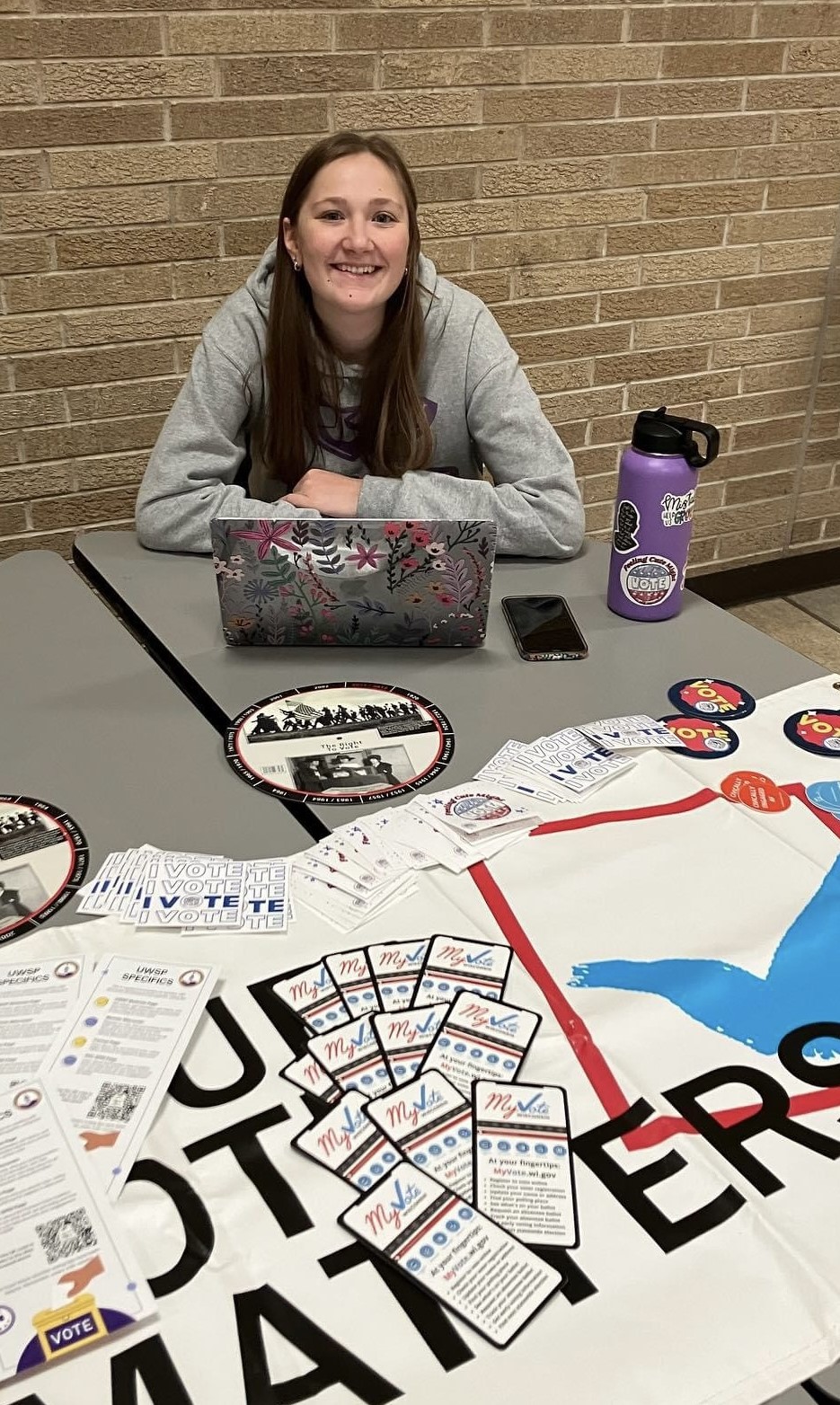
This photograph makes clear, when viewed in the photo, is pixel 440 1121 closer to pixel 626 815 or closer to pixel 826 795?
pixel 626 815

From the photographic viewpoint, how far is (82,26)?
6.64 feet

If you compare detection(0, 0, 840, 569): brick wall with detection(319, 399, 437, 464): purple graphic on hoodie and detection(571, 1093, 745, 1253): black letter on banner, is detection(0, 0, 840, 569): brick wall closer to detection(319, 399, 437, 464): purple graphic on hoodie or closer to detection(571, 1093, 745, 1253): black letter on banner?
detection(319, 399, 437, 464): purple graphic on hoodie

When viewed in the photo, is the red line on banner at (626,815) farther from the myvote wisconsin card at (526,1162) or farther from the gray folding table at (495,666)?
the myvote wisconsin card at (526,1162)

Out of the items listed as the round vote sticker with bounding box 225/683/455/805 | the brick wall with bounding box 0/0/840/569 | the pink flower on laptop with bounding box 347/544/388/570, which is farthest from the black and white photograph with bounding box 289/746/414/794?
the brick wall with bounding box 0/0/840/569

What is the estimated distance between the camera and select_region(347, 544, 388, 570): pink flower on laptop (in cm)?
132

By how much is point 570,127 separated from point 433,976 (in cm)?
222

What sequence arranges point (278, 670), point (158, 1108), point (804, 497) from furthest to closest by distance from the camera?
1. point (804, 497)
2. point (278, 670)
3. point (158, 1108)

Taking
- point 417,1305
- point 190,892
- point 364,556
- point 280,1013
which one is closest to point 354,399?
point 364,556

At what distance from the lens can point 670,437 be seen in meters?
1.35

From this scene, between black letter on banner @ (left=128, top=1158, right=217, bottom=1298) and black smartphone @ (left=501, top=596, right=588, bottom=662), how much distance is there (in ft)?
2.55

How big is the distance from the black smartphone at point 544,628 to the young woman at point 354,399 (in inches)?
5.6

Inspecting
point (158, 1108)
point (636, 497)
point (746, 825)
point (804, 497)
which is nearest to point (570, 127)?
point (804, 497)

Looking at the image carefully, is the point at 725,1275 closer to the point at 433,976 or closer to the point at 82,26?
the point at 433,976

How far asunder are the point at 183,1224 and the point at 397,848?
398 mm
